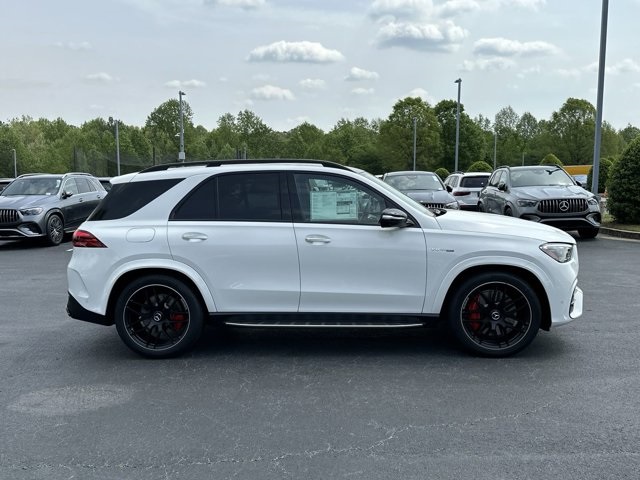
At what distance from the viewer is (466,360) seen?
563cm

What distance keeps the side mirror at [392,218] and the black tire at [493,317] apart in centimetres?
80

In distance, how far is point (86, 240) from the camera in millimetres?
5734

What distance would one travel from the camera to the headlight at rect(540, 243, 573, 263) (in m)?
5.62

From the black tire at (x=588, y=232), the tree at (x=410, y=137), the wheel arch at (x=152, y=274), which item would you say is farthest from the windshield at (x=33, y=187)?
the tree at (x=410, y=137)

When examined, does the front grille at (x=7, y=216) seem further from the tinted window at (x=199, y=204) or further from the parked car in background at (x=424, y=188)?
the tinted window at (x=199, y=204)

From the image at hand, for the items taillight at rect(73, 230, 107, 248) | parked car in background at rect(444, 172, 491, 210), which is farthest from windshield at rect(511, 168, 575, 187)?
taillight at rect(73, 230, 107, 248)

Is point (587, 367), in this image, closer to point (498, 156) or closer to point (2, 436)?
point (2, 436)

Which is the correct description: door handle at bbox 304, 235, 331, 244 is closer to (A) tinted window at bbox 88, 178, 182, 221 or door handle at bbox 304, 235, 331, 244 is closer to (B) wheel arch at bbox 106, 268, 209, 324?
(B) wheel arch at bbox 106, 268, 209, 324

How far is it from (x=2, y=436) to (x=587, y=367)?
4528 millimetres

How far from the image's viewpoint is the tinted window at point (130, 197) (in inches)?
229

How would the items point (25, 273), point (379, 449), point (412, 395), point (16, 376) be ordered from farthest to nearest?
1. point (25, 273)
2. point (16, 376)
3. point (412, 395)
4. point (379, 449)

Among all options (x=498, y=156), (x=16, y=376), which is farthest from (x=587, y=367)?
(x=498, y=156)

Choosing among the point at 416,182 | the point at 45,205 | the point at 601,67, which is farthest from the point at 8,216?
the point at 601,67

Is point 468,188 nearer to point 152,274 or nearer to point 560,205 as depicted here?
point 560,205
